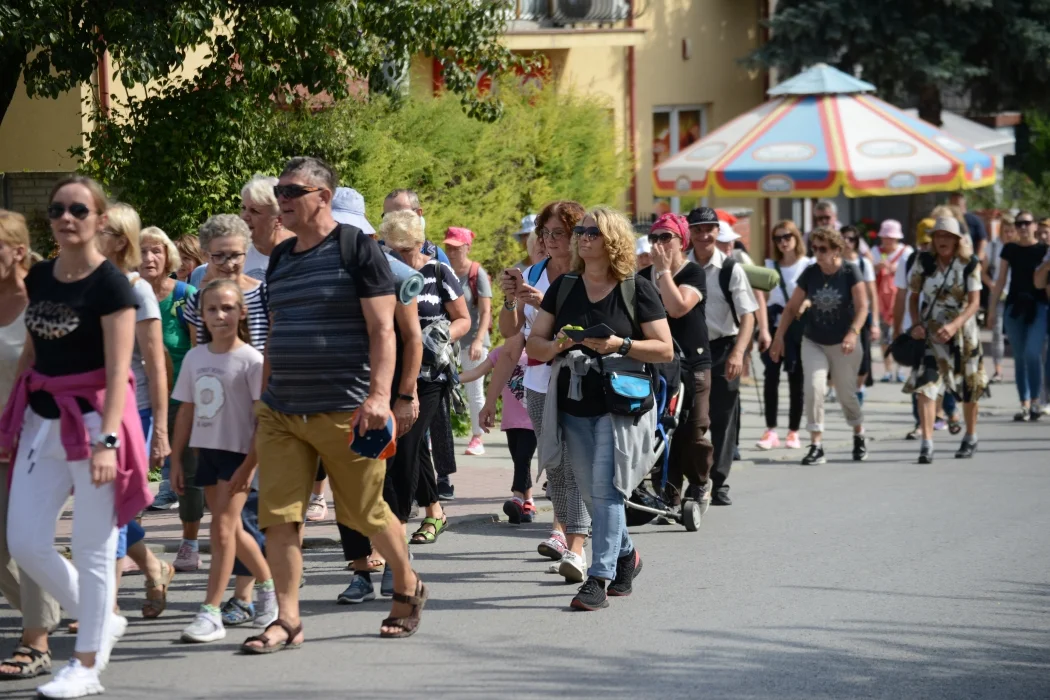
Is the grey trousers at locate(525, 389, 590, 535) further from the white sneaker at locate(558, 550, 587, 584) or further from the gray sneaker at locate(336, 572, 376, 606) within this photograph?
the gray sneaker at locate(336, 572, 376, 606)

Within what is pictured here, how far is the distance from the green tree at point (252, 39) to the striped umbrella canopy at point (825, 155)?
5147 mm

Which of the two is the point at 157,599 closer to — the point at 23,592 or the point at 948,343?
the point at 23,592

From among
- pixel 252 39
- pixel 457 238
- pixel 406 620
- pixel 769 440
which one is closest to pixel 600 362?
pixel 406 620

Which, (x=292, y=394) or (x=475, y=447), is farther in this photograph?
(x=475, y=447)

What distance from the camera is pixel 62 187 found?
19.9ft

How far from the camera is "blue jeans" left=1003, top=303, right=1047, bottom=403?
14969 millimetres

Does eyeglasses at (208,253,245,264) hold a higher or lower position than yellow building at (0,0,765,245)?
lower

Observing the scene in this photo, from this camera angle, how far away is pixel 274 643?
6.54 m

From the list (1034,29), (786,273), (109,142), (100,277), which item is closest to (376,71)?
(109,142)

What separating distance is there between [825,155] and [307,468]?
11895mm

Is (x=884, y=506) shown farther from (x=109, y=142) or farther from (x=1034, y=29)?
(x=1034, y=29)

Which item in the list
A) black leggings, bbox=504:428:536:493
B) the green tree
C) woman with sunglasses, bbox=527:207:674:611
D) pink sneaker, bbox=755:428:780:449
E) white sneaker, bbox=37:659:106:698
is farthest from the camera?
pink sneaker, bbox=755:428:780:449

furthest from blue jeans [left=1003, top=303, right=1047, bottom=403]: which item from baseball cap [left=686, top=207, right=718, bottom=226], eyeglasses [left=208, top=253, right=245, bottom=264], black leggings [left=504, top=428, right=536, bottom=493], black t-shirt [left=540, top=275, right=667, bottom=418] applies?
eyeglasses [left=208, top=253, right=245, bottom=264]

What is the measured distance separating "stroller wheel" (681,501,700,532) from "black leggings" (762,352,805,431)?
3466mm
